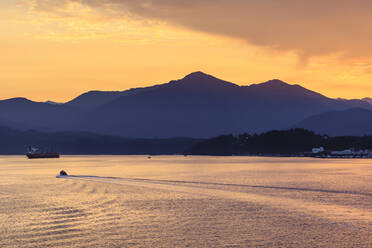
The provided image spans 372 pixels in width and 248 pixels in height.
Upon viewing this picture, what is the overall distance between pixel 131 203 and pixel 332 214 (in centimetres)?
2714

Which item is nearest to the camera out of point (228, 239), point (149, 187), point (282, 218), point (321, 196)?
point (228, 239)

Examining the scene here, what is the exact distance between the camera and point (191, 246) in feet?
133

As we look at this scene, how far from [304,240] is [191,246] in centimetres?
1042

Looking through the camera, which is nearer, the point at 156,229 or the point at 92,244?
the point at 92,244

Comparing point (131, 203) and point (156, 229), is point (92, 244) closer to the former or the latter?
point (156, 229)

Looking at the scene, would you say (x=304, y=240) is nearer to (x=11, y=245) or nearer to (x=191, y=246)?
(x=191, y=246)

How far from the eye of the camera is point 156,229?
48156 millimetres

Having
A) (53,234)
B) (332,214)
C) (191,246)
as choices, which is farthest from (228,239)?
(332,214)

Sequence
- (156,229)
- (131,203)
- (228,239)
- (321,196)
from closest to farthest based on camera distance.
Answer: (228,239) < (156,229) < (131,203) < (321,196)

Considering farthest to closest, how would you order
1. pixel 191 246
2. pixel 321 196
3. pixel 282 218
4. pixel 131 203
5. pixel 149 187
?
1. pixel 149 187
2. pixel 321 196
3. pixel 131 203
4. pixel 282 218
5. pixel 191 246

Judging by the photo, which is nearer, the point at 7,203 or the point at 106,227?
the point at 106,227

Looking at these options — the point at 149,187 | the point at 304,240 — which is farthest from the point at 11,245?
the point at 149,187

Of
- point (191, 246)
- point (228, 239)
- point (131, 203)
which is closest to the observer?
point (191, 246)

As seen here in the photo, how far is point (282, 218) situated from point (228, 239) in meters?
14.2
